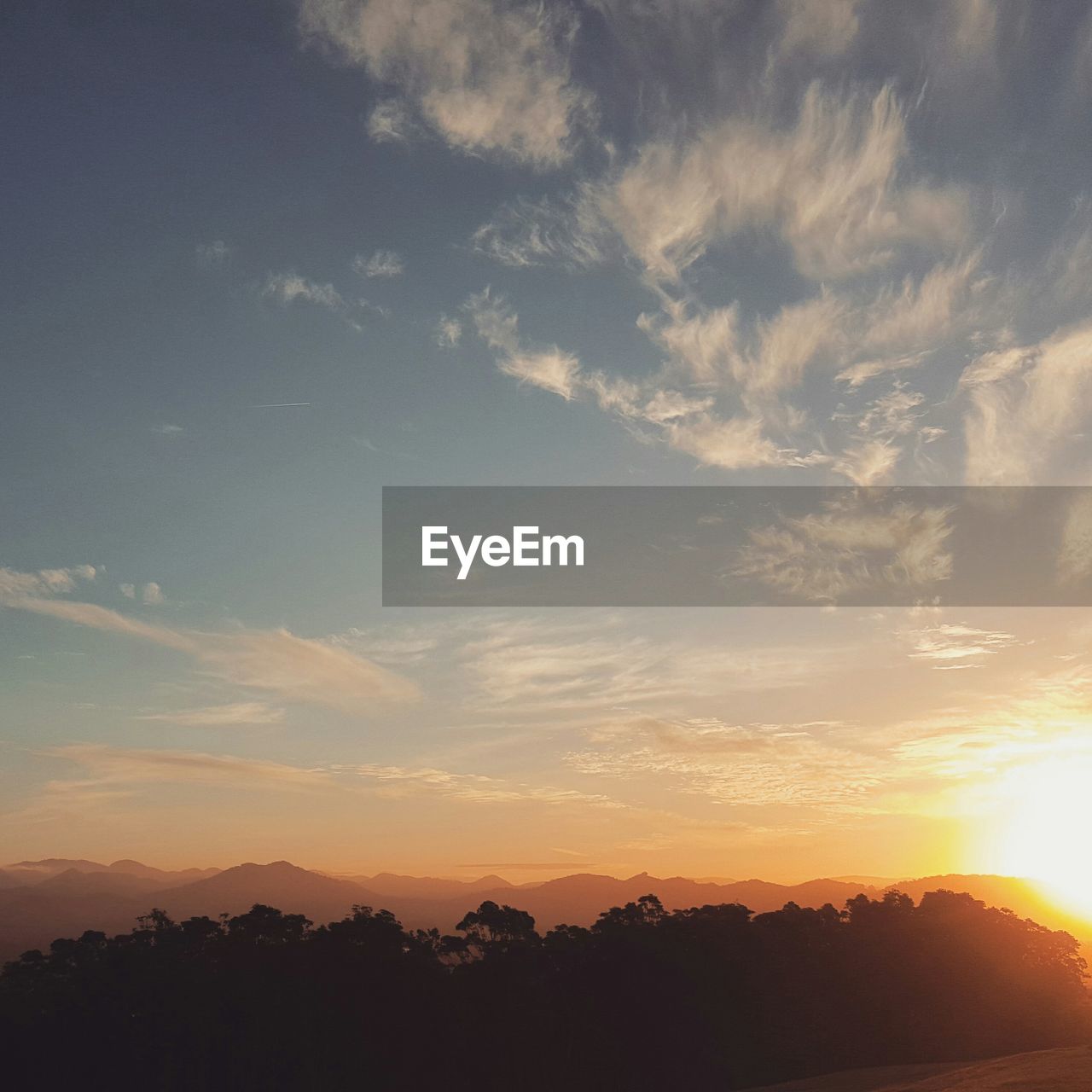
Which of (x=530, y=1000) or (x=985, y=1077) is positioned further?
(x=530, y=1000)

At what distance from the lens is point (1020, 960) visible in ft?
324

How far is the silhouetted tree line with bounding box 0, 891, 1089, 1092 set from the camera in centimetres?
7038

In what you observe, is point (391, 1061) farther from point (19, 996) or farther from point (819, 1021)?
point (819, 1021)

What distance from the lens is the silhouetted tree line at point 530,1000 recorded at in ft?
231

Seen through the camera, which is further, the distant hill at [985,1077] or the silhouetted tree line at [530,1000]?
the silhouetted tree line at [530,1000]

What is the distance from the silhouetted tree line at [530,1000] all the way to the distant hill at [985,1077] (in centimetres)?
2275

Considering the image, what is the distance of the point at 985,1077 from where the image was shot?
4128 cm

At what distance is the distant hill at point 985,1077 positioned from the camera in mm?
35625

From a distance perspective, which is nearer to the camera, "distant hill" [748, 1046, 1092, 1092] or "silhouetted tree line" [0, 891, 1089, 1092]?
"distant hill" [748, 1046, 1092, 1092]

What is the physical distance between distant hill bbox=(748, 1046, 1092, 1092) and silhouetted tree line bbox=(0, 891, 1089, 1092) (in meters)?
22.7

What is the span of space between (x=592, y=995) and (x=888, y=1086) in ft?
131

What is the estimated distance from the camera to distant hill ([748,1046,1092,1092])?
117ft

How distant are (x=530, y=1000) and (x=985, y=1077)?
5019 cm

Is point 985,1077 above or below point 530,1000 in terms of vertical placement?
above
